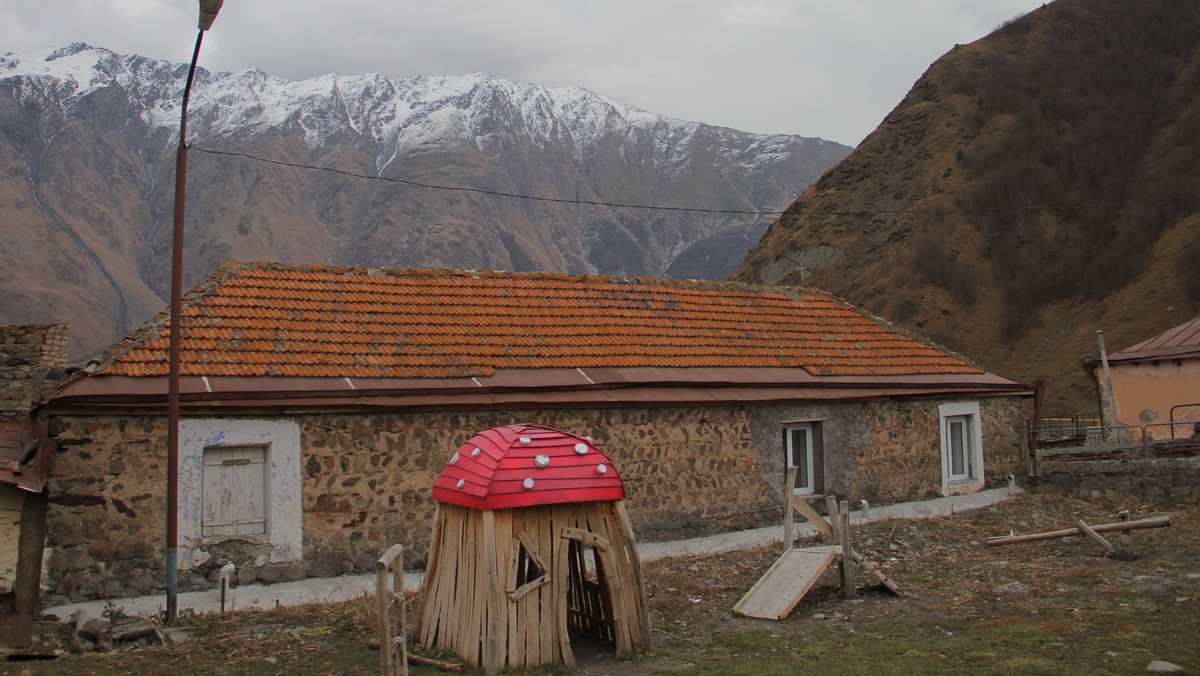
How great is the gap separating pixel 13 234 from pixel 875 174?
80314 mm

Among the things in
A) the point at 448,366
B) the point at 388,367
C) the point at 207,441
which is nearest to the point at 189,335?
the point at 207,441

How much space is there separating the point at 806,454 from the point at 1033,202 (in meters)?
44.7

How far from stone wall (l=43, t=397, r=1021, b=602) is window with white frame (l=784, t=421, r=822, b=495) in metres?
0.20

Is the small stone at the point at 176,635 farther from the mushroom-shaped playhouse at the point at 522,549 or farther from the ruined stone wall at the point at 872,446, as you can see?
the ruined stone wall at the point at 872,446

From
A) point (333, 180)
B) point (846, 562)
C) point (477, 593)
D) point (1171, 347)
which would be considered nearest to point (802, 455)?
point (846, 562)

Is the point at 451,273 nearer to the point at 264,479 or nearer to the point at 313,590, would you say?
the point at 264,479

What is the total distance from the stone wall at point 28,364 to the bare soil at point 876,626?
17.6 feet

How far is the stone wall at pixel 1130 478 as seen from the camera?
14922 millimetres

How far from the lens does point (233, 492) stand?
9.76 m

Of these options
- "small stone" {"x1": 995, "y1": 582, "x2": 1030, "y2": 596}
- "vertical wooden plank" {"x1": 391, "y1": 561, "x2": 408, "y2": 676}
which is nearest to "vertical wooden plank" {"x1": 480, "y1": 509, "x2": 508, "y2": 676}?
"vertical wooden plank" {"x1": 391, "y1": 561, "x2": 408, "y2": 676}

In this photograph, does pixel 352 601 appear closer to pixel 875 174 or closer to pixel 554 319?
pixel 554 319

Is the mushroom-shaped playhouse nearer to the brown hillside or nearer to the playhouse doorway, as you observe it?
the playhouse doorway

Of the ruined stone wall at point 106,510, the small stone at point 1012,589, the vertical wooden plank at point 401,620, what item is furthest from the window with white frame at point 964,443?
the ruined stone wall at point 106,510

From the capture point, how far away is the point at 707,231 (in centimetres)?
12875
